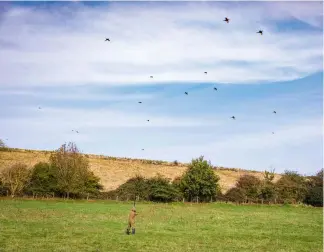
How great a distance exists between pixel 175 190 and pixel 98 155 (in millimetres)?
52838

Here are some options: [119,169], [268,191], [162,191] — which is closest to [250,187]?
[268,191]

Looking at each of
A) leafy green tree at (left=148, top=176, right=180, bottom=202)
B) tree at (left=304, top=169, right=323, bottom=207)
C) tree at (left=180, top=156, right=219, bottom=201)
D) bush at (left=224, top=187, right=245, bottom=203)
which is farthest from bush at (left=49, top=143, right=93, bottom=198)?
tree at (left=304, top=169, right=323, bottom=207)

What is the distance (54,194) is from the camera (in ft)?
232

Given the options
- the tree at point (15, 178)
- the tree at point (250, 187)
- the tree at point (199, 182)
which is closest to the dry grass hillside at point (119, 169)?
the tree at point (250, 187)

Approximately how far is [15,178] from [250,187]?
4415 centimetres

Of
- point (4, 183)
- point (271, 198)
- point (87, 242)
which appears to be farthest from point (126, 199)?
point (87, 242)

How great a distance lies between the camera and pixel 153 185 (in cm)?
7294

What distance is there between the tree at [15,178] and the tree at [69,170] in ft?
17.9

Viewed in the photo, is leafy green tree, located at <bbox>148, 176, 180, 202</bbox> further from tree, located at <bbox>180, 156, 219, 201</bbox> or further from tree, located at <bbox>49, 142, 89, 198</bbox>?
tree, located at <bbox>49, 142, 89, 198</bbox>

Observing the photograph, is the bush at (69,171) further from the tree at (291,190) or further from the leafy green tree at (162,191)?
the tree at (291,190)

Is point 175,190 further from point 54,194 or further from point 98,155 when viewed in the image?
point 98,155

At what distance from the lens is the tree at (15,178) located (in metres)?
66.5

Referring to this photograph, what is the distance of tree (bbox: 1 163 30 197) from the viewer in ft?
218

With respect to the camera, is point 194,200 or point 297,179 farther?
point 297,179
